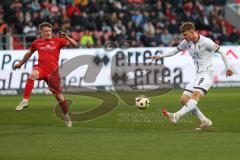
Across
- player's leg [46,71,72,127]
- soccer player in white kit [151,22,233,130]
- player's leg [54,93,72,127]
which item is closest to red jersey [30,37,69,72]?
player's leg [46,71,72,127]

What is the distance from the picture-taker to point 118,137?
13836 mm

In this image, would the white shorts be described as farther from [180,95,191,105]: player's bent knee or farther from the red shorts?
the red shorts

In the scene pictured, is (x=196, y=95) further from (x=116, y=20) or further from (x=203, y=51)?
(x=116, y=20)

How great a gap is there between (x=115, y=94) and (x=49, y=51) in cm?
1095

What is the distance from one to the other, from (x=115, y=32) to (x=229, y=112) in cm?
1492

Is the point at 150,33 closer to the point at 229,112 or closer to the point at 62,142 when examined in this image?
the point at 229,112

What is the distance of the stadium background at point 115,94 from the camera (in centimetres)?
1227

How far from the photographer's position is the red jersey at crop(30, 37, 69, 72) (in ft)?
53.5

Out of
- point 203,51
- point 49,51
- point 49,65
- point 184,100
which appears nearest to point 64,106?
point 49,65

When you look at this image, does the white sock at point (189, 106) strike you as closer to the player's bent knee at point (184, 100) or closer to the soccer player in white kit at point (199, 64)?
the soccer player in white kit at point (199, 64)

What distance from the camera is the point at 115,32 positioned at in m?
33.5

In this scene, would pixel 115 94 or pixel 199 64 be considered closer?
pixel 199 64

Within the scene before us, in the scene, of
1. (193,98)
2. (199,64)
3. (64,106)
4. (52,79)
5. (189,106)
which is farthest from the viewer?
(52,79)

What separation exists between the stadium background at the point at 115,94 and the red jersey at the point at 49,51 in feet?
4.37
